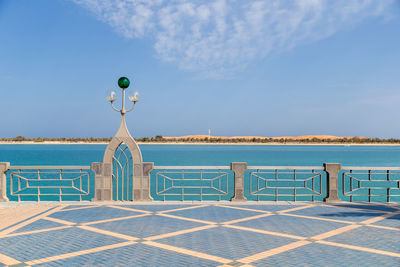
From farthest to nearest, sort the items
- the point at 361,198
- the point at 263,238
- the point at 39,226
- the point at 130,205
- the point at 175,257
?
the point at 361,198 < the point at 130,205 < the point at 39,226 < the point at 263,238 < the point at 175,257

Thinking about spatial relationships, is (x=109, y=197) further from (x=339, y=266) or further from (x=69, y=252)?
(x=339, y=266)

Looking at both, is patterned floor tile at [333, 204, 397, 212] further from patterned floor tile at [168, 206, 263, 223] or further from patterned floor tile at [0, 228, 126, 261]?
patterned floor tile at [0, 228, 126, 261]

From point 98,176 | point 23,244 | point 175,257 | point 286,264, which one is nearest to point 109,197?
point 98,176

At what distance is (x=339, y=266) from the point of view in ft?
16.9

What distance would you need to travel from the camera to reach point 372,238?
6648 mm

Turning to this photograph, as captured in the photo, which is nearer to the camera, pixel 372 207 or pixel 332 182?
pixel 372 207

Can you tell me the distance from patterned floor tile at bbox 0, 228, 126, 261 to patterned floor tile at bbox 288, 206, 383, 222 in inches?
209

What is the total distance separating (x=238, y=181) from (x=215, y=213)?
2.17m

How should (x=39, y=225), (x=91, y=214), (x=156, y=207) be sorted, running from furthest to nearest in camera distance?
(x=156, y=207), (x=91, y=214), (x=39, y=225)

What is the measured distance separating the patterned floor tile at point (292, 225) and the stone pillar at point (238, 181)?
245 cm

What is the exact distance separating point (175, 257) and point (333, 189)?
7.37 metres

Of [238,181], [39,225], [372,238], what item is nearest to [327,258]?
[372,238]

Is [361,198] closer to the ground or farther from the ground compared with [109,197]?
closer to the ground

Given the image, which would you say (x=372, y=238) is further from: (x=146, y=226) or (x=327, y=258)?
(x=146, y=226)
